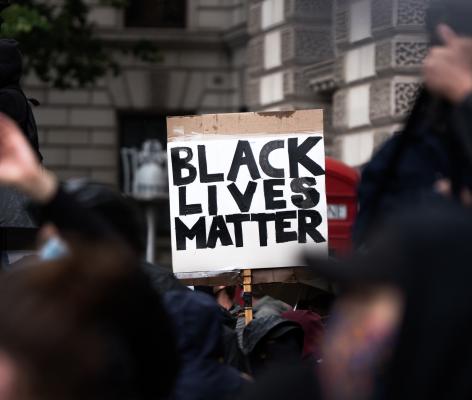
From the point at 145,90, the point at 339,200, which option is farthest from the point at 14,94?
the point at 145,90

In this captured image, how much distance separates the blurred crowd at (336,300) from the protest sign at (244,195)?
386 centimetres

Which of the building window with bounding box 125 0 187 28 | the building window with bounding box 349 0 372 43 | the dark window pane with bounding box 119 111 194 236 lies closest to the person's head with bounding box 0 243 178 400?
the building window with bounding box 349 0 372 43

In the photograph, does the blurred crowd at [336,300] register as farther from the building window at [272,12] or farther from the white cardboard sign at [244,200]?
the building window at [272,12]

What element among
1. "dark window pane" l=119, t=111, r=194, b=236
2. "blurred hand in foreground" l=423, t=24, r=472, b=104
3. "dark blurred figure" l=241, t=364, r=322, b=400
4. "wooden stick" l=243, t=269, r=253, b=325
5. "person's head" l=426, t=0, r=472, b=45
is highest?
"person's head" l=426, t=0, r=472, b=45

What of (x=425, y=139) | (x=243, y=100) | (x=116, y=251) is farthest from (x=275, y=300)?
(x=243, y=100)

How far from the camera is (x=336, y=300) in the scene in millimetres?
3109

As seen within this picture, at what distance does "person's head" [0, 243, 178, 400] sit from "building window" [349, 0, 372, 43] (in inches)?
487

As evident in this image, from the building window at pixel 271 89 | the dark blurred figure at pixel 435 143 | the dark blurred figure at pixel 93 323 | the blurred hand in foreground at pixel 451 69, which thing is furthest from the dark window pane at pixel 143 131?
the dark blurred figure at pixel 93 323

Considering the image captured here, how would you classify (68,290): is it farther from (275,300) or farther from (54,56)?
(54,56)

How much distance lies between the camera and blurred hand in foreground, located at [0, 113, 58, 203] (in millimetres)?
3416

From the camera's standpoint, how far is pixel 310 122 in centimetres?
787

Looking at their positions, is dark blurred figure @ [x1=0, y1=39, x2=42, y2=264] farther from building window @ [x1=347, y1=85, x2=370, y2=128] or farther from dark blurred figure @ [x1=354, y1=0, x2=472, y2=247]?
building window @ [x1=347, y1=85, x2=370, y2=128]

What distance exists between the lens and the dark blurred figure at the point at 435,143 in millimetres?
3301

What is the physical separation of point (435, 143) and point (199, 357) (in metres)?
0.78
